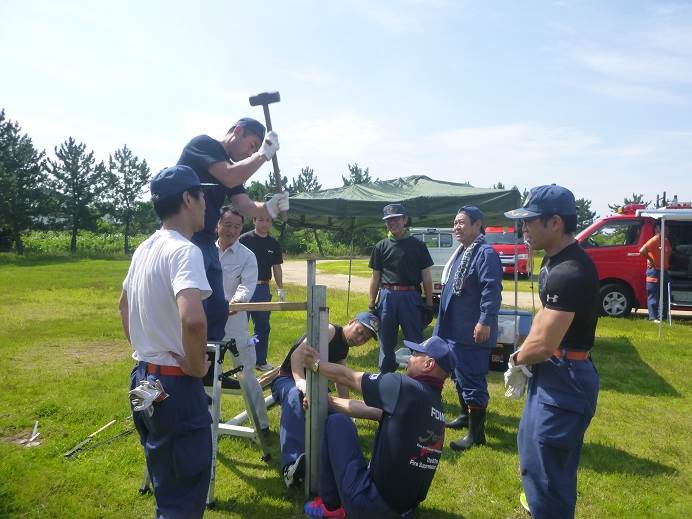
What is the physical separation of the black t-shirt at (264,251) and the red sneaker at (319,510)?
4055 millimetres

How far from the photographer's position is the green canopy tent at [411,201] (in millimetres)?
7848

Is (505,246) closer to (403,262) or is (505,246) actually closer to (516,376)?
(403,262)

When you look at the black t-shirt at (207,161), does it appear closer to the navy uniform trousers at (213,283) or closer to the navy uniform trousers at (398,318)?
the navy uniform trousers at (213,283)

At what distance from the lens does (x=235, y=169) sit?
291 centimetres

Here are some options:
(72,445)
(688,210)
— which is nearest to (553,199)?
(72,445)

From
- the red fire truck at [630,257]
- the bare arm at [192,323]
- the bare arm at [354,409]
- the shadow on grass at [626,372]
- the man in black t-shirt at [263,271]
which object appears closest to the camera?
the bare arm at [192,323]

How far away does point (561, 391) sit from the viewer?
96.0 inches

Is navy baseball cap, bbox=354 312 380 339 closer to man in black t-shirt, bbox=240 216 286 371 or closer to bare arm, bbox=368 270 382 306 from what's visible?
bare arm, bbox=368 270 382 306

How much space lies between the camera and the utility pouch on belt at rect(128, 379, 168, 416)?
6.76 ft

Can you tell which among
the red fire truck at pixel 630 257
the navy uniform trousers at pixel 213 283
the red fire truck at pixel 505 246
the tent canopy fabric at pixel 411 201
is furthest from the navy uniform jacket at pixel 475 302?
the red fire truck at pixel 505 246

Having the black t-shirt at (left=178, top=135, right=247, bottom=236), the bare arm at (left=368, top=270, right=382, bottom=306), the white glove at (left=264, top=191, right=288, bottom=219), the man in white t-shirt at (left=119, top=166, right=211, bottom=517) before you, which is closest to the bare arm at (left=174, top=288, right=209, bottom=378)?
the man in white t-shirt at (left=119, top=166, right=211, bottom=517)

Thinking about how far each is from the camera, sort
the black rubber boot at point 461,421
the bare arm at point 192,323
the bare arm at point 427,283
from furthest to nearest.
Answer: the bare arm at point 427,283
the black rubber boot at point 461,421
the bare arm at point 192,323

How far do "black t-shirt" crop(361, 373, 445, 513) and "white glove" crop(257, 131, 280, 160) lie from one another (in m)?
1.46

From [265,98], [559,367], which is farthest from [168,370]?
[265,98]
